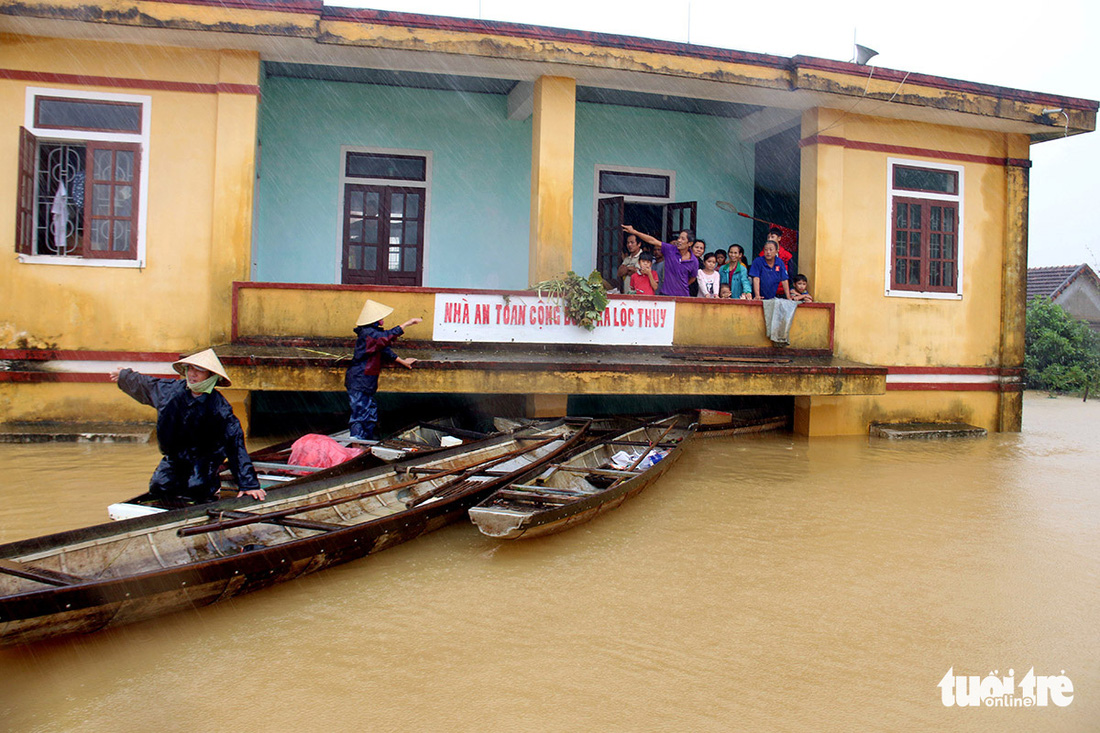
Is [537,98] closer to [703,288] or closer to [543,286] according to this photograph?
[543,286]

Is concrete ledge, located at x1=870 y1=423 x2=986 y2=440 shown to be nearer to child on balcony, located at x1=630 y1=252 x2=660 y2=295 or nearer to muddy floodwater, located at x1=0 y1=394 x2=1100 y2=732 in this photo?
muddy floodwater, located at x1=0 y1=394 x2=1100 y2=732

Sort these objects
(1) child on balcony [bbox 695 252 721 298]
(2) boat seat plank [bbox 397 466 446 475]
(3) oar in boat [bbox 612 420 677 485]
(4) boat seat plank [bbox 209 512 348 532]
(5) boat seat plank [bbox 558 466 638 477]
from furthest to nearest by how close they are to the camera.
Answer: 1. (1) child on balcony [bbox 695 252 721 298]
2. (3) oar in boat [bbox 612 420 677 485]
3. (5) boat seat plank [bbox 558 466 638 477]
4. (2) boat seat plank [bbox 397 466 446 475]
5. (4) boat seat plank [bbox 209 512 348 532]

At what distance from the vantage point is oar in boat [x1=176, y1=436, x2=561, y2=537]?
13.9 feet

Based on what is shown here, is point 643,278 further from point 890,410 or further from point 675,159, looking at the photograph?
point 890,410

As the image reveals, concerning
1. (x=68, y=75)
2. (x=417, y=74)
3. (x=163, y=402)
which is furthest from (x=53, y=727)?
(x=417, y=74)

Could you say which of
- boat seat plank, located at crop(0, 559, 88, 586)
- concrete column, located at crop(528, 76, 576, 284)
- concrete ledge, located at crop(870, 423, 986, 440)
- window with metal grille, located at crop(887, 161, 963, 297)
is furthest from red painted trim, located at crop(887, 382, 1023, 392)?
boat seat plank, located at crop(0, 559, 88, 586)

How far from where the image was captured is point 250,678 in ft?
11.5

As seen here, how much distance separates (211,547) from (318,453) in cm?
183

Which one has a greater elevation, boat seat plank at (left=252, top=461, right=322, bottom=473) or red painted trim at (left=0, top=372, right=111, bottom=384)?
red painted trim at (left=0, top=372, right=111, bottom=384)

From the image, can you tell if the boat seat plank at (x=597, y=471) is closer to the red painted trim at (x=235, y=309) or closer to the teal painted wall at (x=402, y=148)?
the red painted trim at (x=235, y=309)

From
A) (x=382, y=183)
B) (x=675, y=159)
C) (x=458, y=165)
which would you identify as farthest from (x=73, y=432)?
(x=675, y=159)

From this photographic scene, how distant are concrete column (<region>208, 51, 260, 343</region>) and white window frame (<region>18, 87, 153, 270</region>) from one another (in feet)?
2.55

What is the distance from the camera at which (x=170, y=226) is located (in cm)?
880

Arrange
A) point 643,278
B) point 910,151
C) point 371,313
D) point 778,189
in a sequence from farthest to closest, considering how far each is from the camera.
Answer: point 778,189
point 910,151
point 643,278
point 371,313
